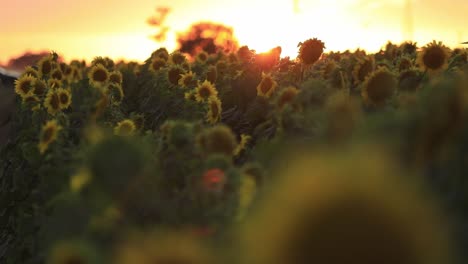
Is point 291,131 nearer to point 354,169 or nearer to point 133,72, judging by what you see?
point 354,169

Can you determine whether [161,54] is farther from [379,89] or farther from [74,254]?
[74,254]

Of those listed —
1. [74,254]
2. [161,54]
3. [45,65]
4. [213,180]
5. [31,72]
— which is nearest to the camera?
[74,254]

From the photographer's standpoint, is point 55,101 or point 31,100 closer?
point 55,101

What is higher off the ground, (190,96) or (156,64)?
(156,64)

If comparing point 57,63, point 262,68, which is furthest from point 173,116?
point 57,63

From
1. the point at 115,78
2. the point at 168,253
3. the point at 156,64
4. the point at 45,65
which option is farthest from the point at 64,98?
the point at 168,253

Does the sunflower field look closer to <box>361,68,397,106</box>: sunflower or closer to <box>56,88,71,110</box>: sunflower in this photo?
<box>361,68,397,106</box>: sunflower

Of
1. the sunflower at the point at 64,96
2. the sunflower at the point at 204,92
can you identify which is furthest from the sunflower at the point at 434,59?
the sunflower at the point at 64,96
